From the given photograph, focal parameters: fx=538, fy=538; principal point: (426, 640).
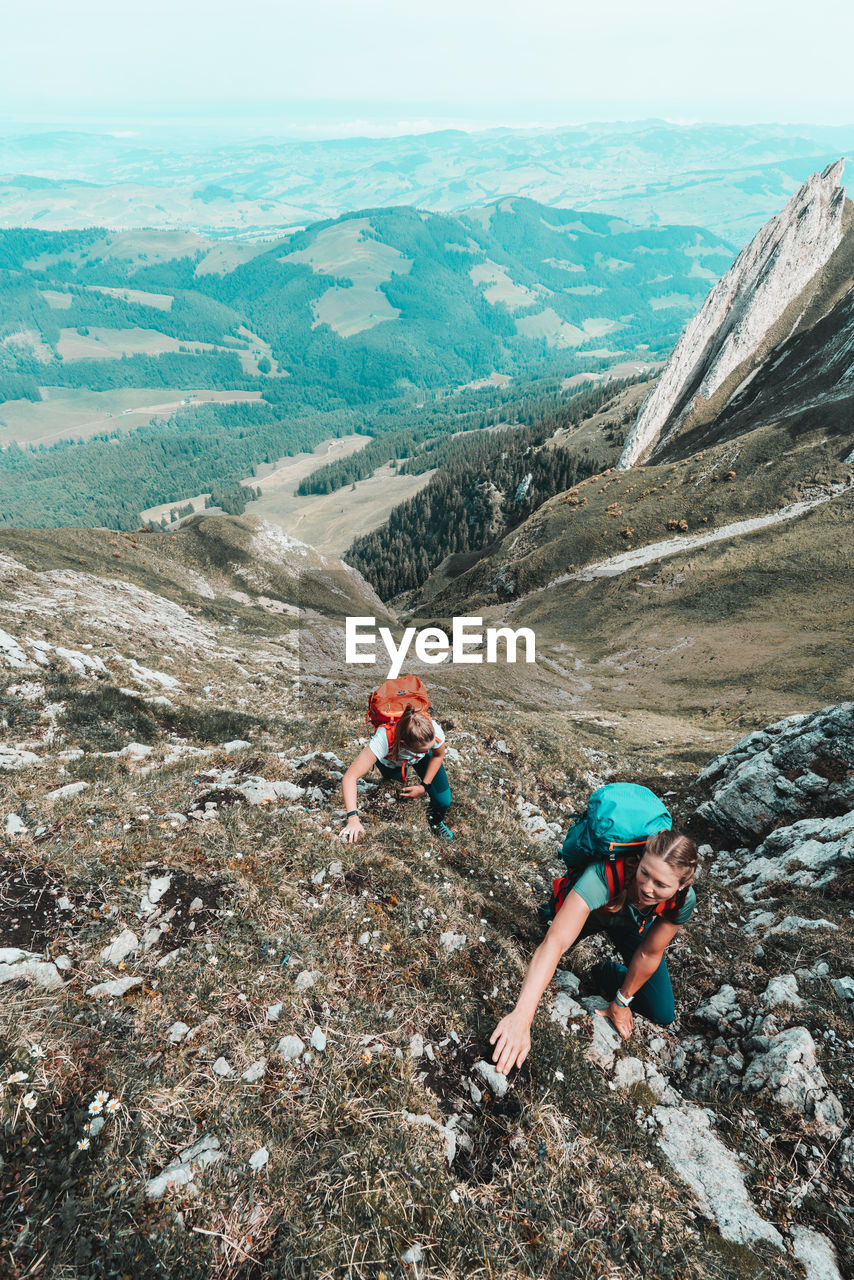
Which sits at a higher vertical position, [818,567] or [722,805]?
[722,805]

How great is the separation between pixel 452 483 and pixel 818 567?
145 meters

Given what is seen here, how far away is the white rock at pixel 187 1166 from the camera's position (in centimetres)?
406

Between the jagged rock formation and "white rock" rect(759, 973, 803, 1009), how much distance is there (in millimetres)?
109101

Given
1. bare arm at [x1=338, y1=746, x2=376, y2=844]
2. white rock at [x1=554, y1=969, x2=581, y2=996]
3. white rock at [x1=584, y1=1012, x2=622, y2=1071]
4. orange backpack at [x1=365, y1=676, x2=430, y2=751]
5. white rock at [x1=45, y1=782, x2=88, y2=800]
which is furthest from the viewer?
white rock at [x1=45, y1=782, x2=88, y2=800]

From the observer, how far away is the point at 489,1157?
15.6 feet

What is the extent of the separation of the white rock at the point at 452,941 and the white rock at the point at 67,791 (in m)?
6.60

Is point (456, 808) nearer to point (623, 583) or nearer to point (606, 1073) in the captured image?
point (606, 1073)

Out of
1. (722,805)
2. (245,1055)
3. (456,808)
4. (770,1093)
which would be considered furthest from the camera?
(722,805)

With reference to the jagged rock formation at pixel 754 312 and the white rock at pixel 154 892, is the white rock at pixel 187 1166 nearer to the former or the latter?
the white rock at pixel 154 892

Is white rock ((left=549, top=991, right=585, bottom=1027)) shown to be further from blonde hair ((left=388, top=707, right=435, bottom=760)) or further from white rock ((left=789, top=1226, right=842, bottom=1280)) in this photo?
blonde hair ((left=388, top=707, right=435, bottom=760))

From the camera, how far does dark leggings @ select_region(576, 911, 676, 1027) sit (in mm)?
6629

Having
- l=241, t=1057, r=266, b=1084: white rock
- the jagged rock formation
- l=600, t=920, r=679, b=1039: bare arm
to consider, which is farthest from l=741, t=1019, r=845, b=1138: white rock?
the jagged rock formation

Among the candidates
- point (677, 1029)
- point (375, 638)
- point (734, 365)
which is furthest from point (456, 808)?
point (734, 365)

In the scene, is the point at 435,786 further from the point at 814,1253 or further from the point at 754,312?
the point at 754,312
